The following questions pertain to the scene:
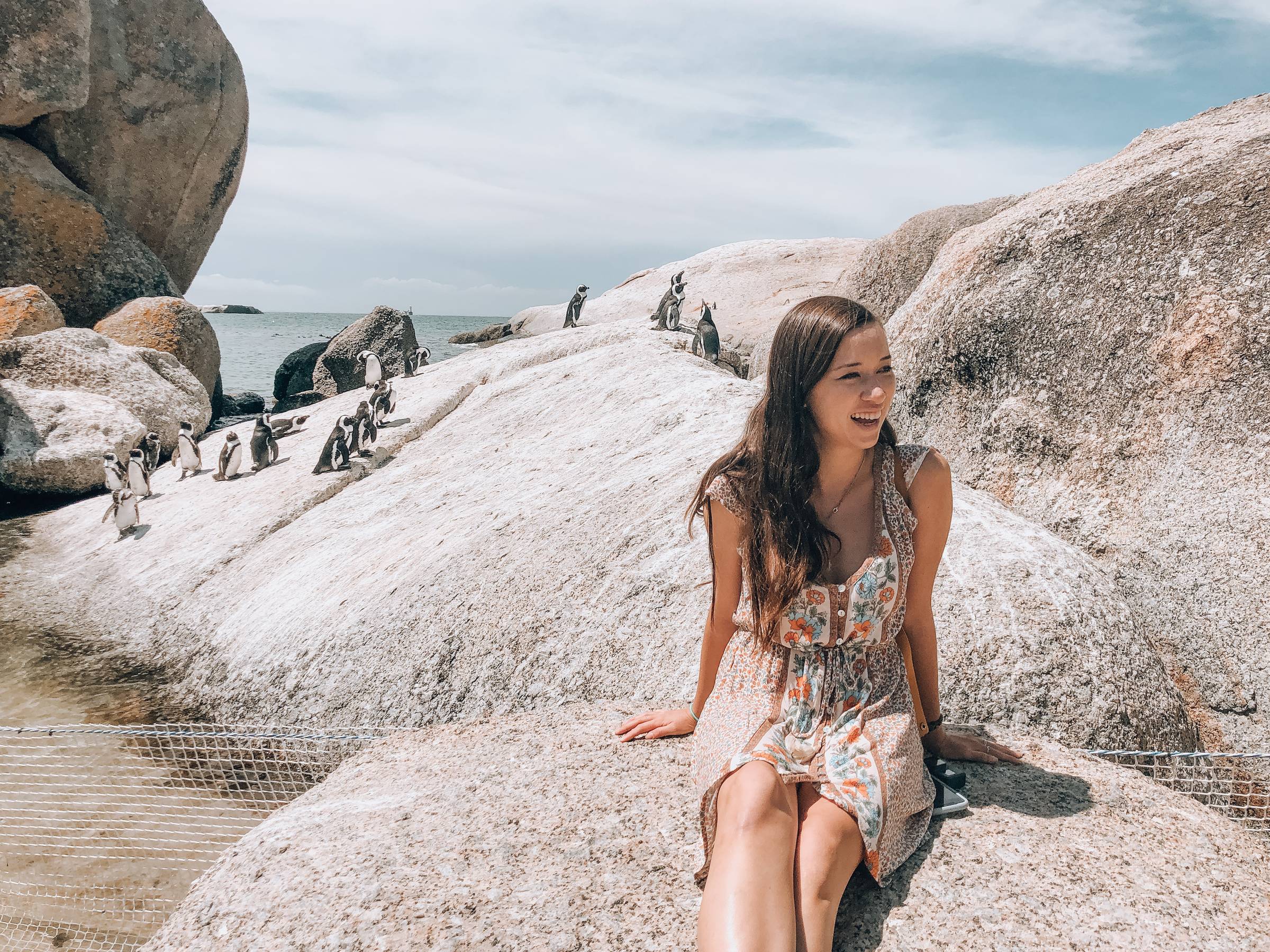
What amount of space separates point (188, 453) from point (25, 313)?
5.72 metres

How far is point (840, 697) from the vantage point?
9.27 ft

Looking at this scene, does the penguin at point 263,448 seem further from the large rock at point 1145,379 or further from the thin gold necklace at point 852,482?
the thin gold necklace at point 852,482

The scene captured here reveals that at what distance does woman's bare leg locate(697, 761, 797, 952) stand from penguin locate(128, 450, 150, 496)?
443 inches

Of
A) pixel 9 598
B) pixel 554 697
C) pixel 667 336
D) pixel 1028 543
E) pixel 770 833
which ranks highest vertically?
pixel 667 336

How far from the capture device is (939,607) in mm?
4199

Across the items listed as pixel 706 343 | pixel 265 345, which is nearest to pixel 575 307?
pixel 706 343

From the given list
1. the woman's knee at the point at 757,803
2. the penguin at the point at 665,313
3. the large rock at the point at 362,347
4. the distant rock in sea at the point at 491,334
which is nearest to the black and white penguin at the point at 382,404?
the penguin at the point at 665,313

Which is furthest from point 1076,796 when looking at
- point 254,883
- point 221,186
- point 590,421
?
point 221,186

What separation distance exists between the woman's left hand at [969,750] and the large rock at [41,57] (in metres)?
22.3

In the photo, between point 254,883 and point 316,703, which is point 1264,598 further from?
point 316,703

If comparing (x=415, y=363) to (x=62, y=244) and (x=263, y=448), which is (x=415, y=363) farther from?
(x=62, y=244)

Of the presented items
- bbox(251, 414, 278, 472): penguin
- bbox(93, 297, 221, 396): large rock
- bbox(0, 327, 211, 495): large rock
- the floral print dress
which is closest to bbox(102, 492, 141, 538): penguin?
bbox(0, 327, 211, 495): large rock

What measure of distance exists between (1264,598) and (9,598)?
35.7 feet

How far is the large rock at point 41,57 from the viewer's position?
18.0 meters
